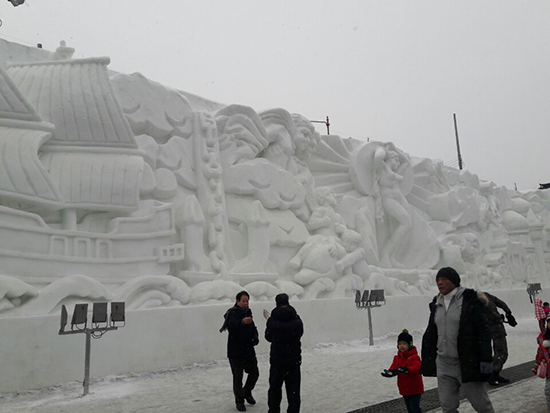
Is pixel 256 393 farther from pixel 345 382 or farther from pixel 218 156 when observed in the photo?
pixel 218 156

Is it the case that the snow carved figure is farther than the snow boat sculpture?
Yes

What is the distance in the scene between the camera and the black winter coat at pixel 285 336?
3305 millimetres

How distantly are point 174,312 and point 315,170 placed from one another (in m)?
4.93

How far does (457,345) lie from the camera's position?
8.43ft

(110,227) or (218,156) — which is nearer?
(110,227)

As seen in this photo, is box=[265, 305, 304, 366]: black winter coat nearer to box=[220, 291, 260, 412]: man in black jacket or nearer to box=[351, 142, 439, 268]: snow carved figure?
box=[220, 291, 260, 412]: man in black jacket

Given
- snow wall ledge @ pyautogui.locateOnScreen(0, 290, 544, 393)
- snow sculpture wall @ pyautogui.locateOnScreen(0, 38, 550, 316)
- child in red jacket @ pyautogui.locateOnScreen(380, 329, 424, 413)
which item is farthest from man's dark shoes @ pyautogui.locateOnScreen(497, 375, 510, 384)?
snow sculpture wall @ pyautogui.locateOnScreen(0, 38, 550, 316)

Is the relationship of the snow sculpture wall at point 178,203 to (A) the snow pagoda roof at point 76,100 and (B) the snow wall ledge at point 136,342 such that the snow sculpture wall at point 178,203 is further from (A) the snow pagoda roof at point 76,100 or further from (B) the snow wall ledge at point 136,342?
(B) the snow wall ledge at point 136,342

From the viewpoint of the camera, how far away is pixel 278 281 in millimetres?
7352

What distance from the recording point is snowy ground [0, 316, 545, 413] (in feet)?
12.4

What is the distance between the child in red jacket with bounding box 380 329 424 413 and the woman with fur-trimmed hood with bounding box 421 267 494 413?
1.03ft

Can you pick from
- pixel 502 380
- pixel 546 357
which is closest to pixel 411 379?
pixel 546 357

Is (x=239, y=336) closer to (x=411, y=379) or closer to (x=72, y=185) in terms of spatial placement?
(x=411, y=379)

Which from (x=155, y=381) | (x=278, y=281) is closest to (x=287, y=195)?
(x=278, y=281)
